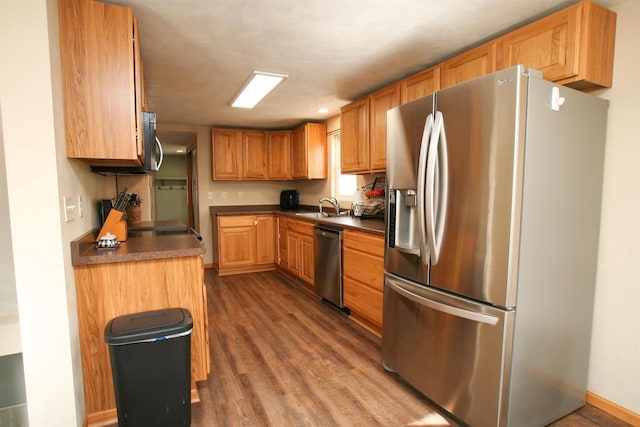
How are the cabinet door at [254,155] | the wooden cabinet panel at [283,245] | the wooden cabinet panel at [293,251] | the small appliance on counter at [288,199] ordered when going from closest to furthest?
the wooden cabinet panel at [293,251] < the wooden cabinet panel at [283,245] < the cabinet door at [254,155] < the small appliance on counter at [288,199]

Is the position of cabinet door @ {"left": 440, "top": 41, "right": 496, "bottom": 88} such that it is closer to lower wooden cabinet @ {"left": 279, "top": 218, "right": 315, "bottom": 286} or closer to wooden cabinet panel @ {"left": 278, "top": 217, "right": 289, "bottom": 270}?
lower wooden cabinet @ {"left": 279, "top": 218, "right": 315, "bottom": 286}

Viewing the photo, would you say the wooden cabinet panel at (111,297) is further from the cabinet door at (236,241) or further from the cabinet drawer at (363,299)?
the cabinet door at (236,241)

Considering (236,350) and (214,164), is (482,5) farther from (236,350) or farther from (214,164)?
(214,164)

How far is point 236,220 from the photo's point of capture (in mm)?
4715

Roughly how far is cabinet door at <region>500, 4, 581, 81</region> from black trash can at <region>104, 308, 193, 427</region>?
88.9 inches

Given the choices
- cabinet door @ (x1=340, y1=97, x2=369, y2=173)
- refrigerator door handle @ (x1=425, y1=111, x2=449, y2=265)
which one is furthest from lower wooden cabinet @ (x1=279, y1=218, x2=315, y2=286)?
refrigerator door handle @ (x1=425, y1=111, x2=449, y2=265)

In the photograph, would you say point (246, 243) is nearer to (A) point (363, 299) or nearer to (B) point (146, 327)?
(A) point (363, 299)

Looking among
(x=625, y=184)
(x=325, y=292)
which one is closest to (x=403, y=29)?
(x=625, y=184)

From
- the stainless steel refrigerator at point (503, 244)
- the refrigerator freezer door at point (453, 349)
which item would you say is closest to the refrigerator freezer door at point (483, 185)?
the stainless steel refrigerator at point (503, 244)

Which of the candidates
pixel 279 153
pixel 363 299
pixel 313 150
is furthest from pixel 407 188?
pixel 279 153

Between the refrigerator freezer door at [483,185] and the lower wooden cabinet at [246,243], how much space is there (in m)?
3.48

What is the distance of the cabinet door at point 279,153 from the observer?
16.9 ft

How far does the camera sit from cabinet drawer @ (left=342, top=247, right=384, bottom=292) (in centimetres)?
261

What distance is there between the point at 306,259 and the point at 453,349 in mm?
2417
